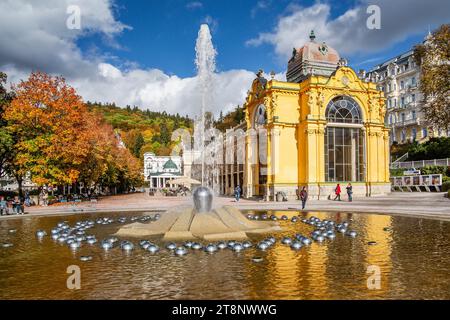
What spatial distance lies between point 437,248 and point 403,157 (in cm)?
5987

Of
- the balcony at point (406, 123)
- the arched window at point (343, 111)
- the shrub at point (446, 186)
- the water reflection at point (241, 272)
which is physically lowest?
the water reflection at point (241, 272)

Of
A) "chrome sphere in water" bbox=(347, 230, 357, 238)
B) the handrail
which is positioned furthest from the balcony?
"chrome sphere in water" bbox=(347, 230, 357, 238)

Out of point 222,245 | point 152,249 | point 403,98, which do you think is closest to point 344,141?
point 222,245

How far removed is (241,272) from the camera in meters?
9.90

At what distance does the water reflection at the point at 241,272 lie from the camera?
8062 millimetres

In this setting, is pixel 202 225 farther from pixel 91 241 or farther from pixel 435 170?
pixel 435 170

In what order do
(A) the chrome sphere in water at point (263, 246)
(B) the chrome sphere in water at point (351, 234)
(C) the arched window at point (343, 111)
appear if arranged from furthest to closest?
(C) the arched window at point (343, 111), (B) the chrome sphere in water at point (351, 234), (A) the chrome sphere in water at point (263, 246)

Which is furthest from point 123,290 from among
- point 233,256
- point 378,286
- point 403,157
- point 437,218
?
point 403,157

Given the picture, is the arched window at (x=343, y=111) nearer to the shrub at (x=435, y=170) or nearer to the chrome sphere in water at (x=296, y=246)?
the shrub at (x=435, y=170)

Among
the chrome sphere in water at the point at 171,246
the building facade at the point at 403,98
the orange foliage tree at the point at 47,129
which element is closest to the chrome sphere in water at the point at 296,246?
the chrome sphere in water at the point at 171,246

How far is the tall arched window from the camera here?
44688mm

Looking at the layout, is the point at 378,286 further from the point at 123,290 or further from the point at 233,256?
the point at 123,290

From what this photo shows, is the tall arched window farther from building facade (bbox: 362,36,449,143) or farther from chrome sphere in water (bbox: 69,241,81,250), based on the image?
building facade (bbox: 362,36,449,143)

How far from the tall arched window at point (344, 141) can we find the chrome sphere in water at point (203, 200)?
95.4 feet
